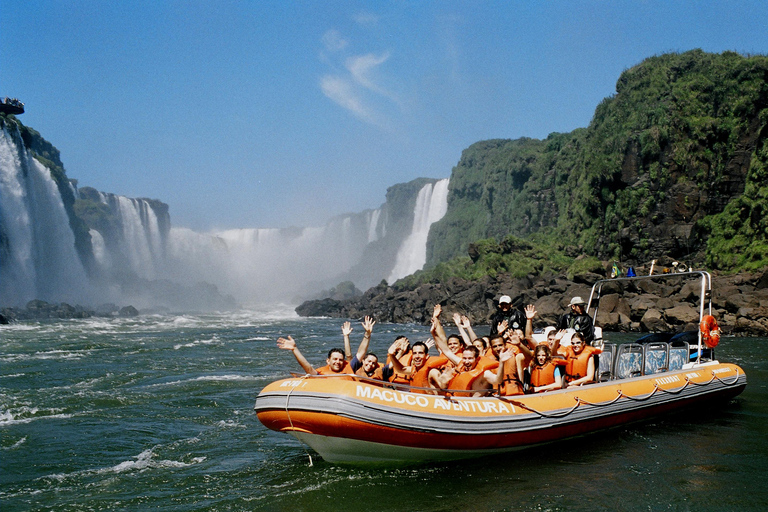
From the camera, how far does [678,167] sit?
4422 centimetres

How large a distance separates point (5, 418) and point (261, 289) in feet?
329

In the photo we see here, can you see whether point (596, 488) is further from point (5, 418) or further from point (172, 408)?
point (5, 418)

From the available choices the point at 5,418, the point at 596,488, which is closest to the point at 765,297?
the point at 596,488

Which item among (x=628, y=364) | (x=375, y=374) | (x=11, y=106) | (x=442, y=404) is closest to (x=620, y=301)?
(x=628, y=364)

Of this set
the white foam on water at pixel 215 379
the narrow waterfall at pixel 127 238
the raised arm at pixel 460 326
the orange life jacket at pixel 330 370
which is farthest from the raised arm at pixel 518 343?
the narrow waterfall at pixel 127 238

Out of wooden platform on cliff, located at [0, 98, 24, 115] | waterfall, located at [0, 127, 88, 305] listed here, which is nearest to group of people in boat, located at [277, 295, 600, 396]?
wooden platform on cliff, located at [0, 98, 24, 115]

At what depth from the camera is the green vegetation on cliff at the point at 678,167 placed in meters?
40.1

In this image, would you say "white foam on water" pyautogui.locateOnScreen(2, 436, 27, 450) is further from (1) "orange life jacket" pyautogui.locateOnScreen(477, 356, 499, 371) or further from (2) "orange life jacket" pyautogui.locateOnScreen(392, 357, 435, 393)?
(1) "orange life jacket" pyautogui.locateOnScreen(477, 356, 499, 371)

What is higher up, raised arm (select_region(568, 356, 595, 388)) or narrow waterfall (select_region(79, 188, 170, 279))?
narrow waterfall (select_region(79, 188, 170, 279))

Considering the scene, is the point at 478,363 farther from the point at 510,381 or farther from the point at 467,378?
the point at 510,381

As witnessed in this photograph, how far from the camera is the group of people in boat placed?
8445 millimetres

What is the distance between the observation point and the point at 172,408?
12.5 metres

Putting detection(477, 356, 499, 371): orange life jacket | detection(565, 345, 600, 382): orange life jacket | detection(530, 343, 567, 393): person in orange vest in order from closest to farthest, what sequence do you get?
1. detection(477, 356, 499, 371): orange life jacket
2. detection(530, 343, 567, 393): person in orange vest
3. detection(565, 345, 600, 382): orange life jacket

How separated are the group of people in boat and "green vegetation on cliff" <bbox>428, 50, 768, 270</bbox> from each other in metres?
32.1
